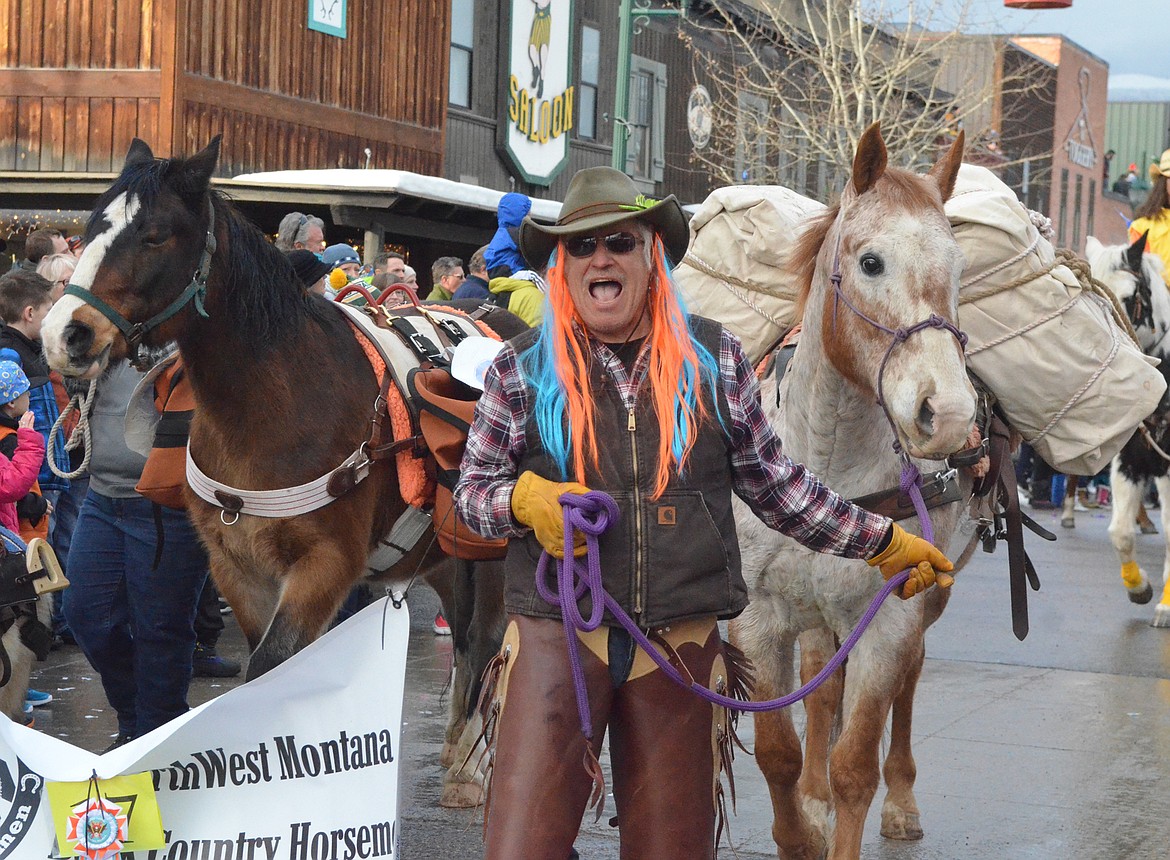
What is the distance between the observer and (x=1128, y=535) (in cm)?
1039

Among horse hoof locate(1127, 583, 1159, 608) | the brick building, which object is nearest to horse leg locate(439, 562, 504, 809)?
horse hoof locate(1127, 583, 1159, 608)

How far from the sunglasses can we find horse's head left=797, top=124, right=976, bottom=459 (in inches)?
38.7

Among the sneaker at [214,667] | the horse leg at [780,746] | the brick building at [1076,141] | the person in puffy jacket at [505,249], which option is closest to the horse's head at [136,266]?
the horse leg at [780,746]

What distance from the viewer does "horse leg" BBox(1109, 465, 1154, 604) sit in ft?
34.2

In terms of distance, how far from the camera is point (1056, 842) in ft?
17.7

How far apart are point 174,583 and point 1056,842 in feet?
11.0

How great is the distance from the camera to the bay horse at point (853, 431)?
4.11m

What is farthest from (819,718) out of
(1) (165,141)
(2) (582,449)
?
(1) (165,141)

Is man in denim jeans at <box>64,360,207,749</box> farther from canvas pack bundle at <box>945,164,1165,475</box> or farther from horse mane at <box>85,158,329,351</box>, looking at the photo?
A: canvas pack bundle at <box>945,164,1165,475</box>

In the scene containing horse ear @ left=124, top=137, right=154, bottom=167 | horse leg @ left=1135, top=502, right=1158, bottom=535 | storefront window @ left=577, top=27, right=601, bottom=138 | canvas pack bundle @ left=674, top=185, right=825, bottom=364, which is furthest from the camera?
storefront window @ left=577, top=27, right=601, bottom=138

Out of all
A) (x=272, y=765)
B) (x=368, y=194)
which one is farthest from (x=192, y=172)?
(x=368, y=194)

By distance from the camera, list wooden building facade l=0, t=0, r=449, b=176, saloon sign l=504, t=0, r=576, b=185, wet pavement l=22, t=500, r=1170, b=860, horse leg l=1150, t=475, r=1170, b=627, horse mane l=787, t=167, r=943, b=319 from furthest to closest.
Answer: saloon sign l=504, t=0, r=576, b=185 → wooden building facade l=0, t=0, r=449, b=176 → horse leg l=1150, t=475, r=1170, b=627 → wet pavement l=22, t=500, r=1170, b=860 → horse mane l=787, t=167, r=943, b=319

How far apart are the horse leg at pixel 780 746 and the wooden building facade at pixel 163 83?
11834mm

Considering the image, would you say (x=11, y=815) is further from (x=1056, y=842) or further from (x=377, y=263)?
(x=377, y=263)
